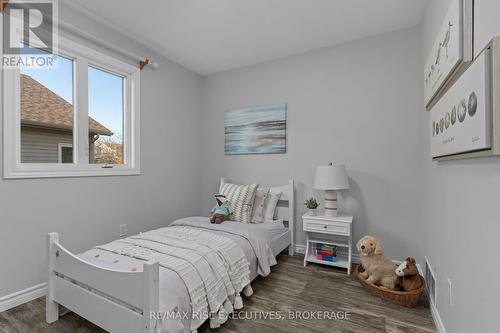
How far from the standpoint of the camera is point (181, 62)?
11.1ft

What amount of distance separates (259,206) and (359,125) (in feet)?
5.01

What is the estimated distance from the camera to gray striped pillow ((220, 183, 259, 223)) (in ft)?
9.32

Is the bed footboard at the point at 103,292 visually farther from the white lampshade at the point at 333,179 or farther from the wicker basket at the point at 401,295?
the white lampshade at the point at 333,179

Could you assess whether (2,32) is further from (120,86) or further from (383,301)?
(383,301)

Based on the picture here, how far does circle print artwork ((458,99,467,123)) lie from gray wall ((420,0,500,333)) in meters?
0.21

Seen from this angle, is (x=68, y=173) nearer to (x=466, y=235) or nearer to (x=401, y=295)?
(x=466, y=235)

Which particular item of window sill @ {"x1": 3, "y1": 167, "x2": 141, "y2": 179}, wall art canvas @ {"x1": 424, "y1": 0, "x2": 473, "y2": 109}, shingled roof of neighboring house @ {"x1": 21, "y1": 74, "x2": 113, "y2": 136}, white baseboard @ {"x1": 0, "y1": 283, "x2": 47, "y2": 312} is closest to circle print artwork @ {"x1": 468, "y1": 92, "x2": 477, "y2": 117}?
wall art canvas @ {"x1": 424, "y1": 0, "x2": 473, "y2": 109}

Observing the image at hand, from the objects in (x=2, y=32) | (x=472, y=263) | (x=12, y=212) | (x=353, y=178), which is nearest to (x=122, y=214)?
(x=12, y=212)

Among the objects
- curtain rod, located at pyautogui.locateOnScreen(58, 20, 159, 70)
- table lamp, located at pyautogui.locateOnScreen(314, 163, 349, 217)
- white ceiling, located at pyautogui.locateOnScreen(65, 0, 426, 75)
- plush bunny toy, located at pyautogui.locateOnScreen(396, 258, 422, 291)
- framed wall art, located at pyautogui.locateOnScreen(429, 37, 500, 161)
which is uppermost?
white ceiling, located at pyautogui.locateOnScreen(65, 0, 426, 75)

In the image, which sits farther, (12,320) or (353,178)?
(353,178)

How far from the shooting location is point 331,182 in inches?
101

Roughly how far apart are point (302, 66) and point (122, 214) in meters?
2.84

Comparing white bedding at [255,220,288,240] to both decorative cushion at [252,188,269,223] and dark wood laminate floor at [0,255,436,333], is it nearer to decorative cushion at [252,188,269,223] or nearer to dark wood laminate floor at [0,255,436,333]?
decorative cushion at [252,188,269,223]

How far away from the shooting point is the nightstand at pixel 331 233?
251 centimetres
